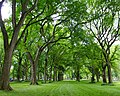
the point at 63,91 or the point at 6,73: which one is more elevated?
the point at 6,73

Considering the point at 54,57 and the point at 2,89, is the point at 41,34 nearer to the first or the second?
the point at 2,89

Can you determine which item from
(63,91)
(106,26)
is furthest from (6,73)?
(106,26)

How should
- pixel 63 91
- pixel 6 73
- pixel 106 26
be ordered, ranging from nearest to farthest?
pixel 6 73 < pixel 63 91 < pixel 106 26

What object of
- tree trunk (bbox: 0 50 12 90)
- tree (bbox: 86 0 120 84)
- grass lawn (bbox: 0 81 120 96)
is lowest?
grass lawn (bbox: 0 81 120 96)

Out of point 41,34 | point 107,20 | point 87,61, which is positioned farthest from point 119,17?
point 87,61

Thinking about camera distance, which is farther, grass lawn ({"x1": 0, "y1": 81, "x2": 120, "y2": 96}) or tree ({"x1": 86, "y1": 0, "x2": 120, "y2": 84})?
tree ({"x1": 86, "y1": 0, "x2": 120, "y2": 84})

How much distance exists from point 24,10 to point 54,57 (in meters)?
35.3

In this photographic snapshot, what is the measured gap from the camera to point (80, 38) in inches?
883

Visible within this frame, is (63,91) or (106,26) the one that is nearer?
(63,91)

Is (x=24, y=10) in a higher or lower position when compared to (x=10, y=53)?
higher

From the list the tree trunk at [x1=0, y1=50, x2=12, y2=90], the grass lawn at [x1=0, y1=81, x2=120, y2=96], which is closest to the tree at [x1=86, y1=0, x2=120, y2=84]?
the grass lawn at [x1=0, y1=81, x2=120, y2=96]

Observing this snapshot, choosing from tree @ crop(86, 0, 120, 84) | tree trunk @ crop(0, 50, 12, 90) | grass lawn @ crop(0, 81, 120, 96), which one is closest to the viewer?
grass lawn @ crop(0, 81, 120, 96)

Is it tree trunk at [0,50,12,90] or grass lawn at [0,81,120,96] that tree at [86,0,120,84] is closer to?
grass lawn at [0,81,120,96]

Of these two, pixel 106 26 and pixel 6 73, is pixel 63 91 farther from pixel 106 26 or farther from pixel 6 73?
pixel 106 26
